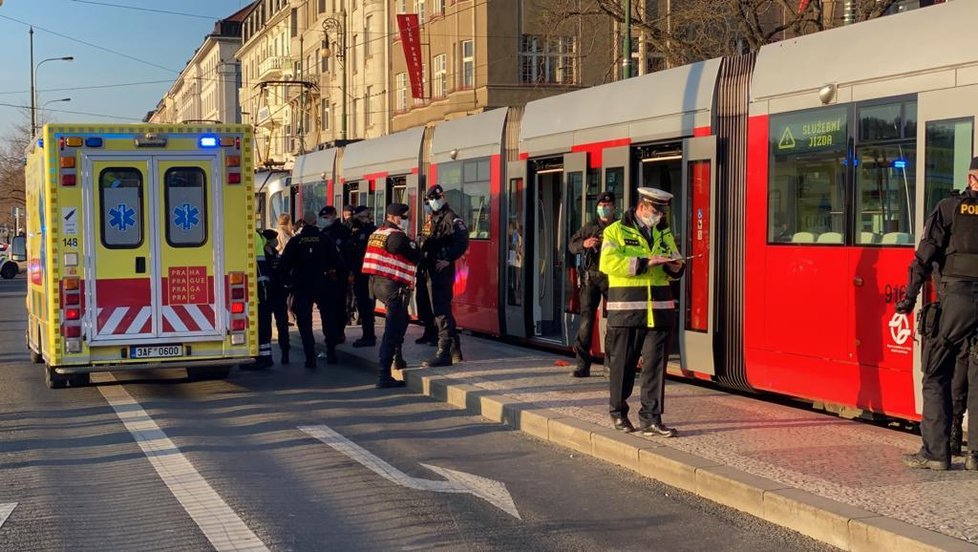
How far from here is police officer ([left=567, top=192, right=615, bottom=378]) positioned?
1180 centimetres

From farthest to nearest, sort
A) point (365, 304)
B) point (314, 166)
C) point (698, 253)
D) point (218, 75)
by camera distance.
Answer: point (218, 75), point (314, 166), point (365, 304), point (698, 253)

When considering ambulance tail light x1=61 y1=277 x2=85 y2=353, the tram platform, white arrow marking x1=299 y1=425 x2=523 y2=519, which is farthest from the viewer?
ambulance tail light x1=61 y1=277 x2=85 y2=353

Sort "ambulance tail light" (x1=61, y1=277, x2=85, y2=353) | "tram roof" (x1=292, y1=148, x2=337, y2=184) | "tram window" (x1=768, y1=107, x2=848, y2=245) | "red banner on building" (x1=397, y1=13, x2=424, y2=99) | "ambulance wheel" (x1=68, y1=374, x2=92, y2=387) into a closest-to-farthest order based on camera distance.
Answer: "tram window" (x1=768, y1=107, x2=848, y2=245)
"ambulance tail light" (x1=61, y1=277, x2=85, y2=353)
"ambulance wheel" (x1=68, y1=374, x2=92, y2=387)
"tram roof" (x1=292, y1=148, x2=337, y2=184)
"red banner on building" (x1=397, y1=13, x2=424, y2=99)

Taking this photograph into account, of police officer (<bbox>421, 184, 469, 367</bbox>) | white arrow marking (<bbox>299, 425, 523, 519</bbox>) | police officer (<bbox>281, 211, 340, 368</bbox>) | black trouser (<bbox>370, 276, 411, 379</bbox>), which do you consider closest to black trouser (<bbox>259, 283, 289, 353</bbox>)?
police officer (<bbox>281, 211, 340, 368</bbox>)

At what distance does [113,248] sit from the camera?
39.3 feet

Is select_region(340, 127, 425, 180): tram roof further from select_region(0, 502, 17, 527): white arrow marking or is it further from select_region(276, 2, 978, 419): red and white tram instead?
select_region(0, 502, 17, 527): white arrow marking

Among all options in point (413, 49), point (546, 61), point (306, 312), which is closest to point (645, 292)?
point (306, 312)

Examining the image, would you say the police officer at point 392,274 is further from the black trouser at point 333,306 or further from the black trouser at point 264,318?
the black trouser at point 264,318

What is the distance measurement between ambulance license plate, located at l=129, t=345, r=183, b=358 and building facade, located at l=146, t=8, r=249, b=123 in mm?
82223

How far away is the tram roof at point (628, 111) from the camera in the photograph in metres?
11.2

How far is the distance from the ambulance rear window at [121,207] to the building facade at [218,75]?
269ft

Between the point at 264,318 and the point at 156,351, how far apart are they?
10.0ft

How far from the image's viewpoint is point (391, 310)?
1260 cm

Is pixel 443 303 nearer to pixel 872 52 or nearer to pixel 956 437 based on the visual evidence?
pixel 872 52
